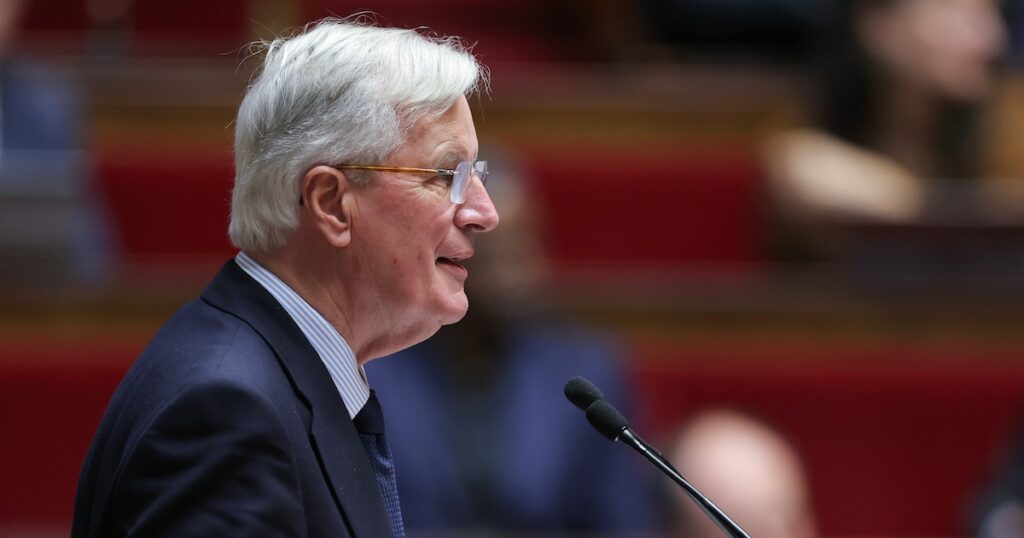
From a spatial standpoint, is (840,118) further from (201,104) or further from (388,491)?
(388,491)

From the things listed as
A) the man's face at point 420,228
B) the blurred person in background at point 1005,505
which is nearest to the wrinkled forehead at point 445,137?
the man's face at point 420,228

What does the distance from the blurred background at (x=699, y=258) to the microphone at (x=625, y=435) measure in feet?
2.14

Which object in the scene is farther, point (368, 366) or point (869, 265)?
Result: point (869, 265)

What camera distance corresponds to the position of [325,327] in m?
0.77

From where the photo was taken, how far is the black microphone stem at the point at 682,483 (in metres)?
0.79

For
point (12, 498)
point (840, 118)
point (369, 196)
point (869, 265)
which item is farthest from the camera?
point (840, 118)

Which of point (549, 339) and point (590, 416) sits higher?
point (549, 339)

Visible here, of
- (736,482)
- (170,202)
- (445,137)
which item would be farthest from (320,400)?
(170,202)

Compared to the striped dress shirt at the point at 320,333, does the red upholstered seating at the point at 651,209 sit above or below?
above

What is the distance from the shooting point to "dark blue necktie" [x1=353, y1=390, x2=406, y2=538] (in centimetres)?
81

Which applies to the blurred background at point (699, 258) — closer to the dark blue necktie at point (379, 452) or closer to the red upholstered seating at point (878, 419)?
the red upholstered seating at point (878, 419)

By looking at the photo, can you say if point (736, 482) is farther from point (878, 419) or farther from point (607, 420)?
point (607, 420)

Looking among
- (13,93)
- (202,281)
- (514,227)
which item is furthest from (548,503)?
(13,93)

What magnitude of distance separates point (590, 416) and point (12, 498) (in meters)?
1.05
